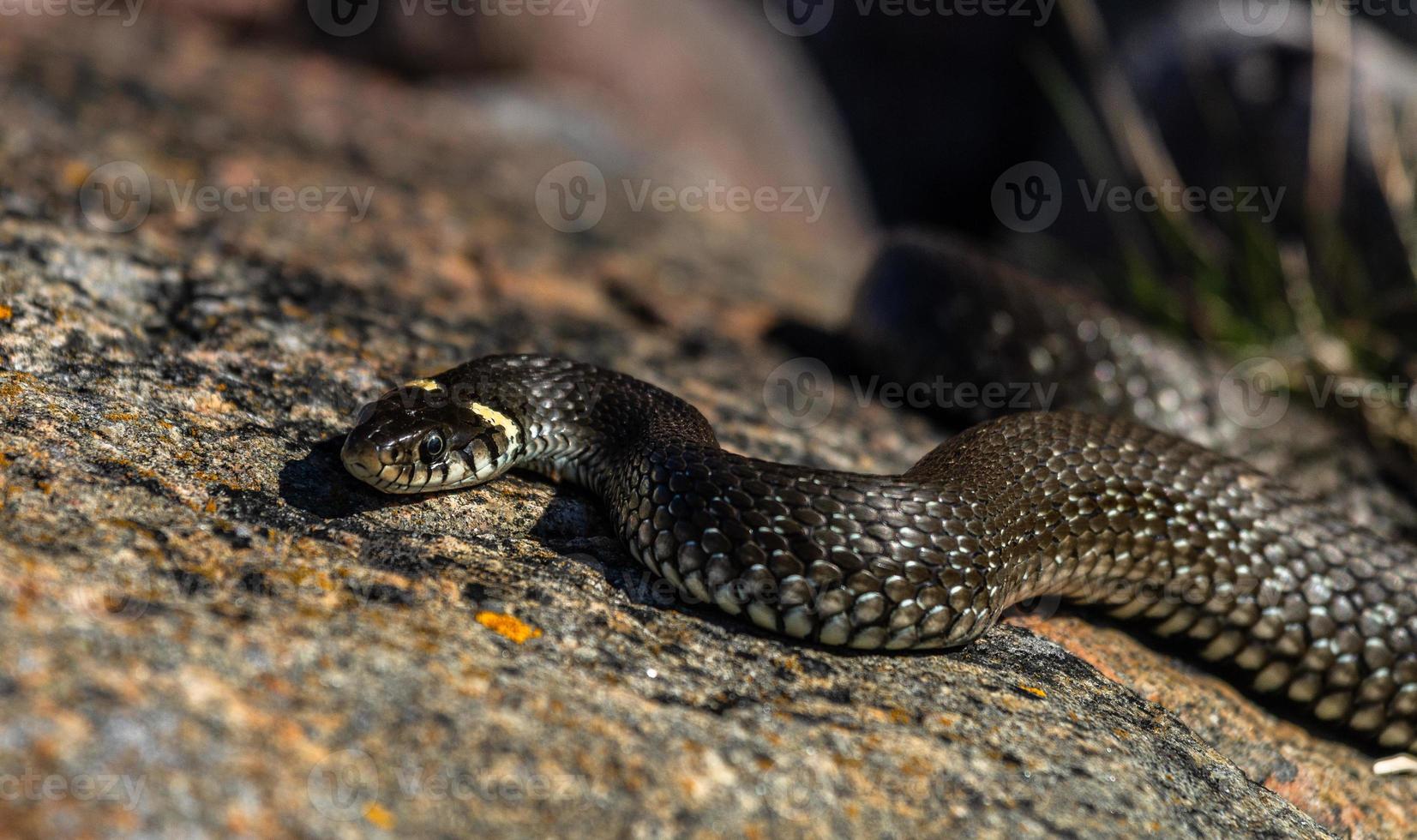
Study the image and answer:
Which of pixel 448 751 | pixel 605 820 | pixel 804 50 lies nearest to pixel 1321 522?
pixel 605 820

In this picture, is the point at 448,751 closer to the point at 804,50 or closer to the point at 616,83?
the point at 616,83

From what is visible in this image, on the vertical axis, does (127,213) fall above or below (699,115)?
below
